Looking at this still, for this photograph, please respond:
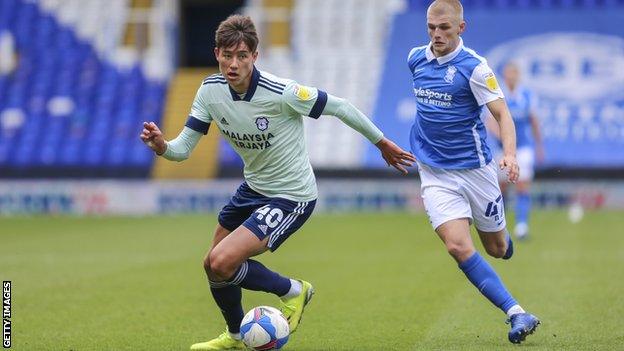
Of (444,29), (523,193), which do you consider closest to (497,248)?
(444,29)

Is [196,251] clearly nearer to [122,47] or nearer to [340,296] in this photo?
[340,296]

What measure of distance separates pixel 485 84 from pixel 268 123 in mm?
1543

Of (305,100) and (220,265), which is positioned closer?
(220,265)

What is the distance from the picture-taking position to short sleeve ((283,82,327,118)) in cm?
762

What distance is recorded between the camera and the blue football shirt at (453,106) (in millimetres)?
8016

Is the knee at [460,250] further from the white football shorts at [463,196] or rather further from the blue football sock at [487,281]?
the white football shorts at [463,196]

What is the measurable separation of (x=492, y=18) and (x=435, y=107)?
61.2 feet

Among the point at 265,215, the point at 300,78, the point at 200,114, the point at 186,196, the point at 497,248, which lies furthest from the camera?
the point at 300,78

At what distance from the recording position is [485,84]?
7945 millimetres

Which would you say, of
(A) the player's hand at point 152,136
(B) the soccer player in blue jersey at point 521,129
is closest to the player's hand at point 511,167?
(A) the player's hand at point 152,136

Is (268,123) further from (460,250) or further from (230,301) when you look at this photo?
(460,250)

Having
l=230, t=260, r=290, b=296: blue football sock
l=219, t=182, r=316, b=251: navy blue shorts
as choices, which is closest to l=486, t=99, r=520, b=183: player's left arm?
l=219, t=182, r=316, b=251: navy blue shorts

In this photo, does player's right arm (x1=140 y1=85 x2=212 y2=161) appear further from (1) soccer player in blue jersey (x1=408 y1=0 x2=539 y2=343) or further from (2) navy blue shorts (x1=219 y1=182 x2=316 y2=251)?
(1) soccer player in blue jersey (x1=408 y1=0 x2=539 y2=343)

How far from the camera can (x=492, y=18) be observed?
26.3 metres
